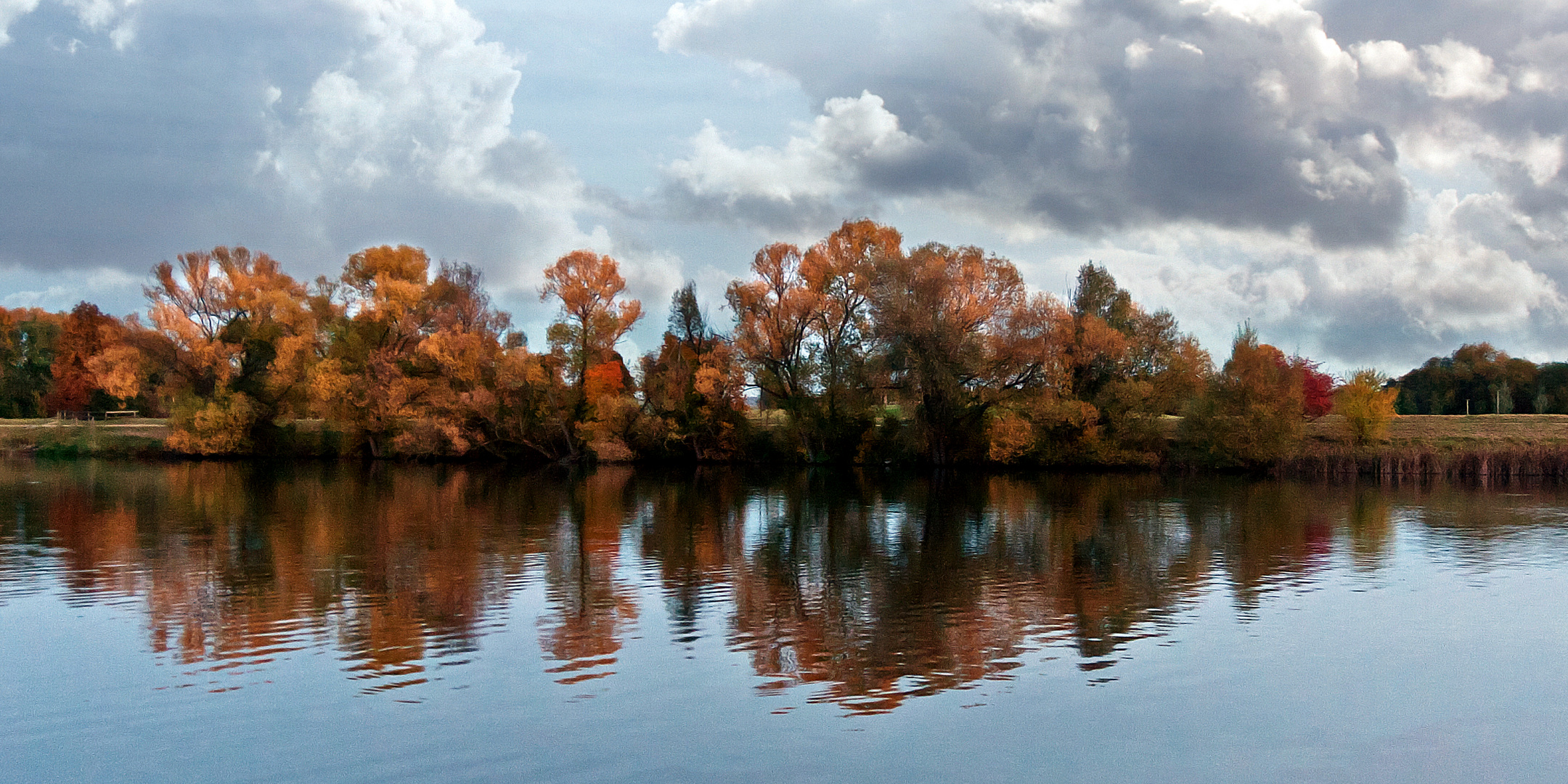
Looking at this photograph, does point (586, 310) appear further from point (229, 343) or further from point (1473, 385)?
point (1473, 385)

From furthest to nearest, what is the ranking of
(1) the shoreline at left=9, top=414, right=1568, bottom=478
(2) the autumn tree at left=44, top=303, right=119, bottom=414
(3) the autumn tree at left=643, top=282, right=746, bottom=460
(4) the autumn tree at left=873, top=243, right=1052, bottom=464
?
(2) the autumn tree at left=44, top=303, right=119, bottom=414 < (3) the autumn tree at left=643, top=282, right=746, bottom=460 < (4) the autumn tree at left=873, top=243, right=1052, bottom=464 < (1) the shoreline at left=9, top=414, right=1568, bottom=478

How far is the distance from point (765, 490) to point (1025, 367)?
61.9 ft

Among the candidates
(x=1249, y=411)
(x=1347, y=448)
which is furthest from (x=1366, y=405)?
(x=1249, y=411)

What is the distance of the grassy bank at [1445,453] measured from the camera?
49281mm

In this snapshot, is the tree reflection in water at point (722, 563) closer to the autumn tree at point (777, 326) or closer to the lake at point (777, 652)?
the lake at point (777, 652)

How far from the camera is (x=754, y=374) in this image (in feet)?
202

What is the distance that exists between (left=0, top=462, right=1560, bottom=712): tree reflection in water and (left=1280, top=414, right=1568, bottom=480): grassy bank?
6.96 meters

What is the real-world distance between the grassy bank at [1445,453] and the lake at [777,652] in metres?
23.0

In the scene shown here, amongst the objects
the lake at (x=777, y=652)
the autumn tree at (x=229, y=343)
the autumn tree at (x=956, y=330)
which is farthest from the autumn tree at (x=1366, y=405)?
the autumn tree at (x=229, y=343)

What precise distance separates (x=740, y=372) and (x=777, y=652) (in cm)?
4755

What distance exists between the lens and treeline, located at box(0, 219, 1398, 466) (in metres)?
55.4

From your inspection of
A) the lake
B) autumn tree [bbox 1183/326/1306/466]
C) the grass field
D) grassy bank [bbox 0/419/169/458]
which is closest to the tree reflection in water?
the lake

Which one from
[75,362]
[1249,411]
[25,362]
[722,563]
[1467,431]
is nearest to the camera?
[722,563]

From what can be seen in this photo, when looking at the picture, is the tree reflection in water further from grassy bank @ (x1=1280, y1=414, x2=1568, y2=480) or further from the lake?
grassy bank @ (x1=1280, y1=414, x2=1568, y2=480)
